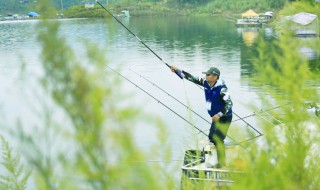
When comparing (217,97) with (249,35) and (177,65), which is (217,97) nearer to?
(177,65)

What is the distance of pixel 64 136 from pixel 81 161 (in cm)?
13

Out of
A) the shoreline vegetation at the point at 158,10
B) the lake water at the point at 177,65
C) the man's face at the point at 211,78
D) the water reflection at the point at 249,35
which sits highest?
the man's face at the point at 211,78

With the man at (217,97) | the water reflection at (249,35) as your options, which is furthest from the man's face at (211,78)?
the water reflection at (249,35)

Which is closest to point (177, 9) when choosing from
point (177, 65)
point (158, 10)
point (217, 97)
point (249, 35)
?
point (158, 10)

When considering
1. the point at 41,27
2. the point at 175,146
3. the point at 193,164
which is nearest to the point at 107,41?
the point at 41,27

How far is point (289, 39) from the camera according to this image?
279 cm

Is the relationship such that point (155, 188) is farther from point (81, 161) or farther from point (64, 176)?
point (64, 176)

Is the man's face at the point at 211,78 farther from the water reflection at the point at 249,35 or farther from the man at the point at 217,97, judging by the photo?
the water reflection at the point at 249,35

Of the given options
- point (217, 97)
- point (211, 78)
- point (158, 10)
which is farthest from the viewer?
point (158, 10)

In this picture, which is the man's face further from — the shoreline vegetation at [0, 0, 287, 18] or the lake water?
the shoreline vegetation at [0, 0, 287, 18]

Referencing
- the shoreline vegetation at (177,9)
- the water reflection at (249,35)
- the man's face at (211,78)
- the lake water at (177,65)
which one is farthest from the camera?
the shoreline vegetation at (177,9)

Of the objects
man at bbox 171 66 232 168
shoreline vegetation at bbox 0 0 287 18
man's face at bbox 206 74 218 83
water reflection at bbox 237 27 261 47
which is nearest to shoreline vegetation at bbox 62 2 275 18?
shoreline vegetation at bbox 0 0 287 18

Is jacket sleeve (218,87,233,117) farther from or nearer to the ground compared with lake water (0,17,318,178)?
farther from the ground

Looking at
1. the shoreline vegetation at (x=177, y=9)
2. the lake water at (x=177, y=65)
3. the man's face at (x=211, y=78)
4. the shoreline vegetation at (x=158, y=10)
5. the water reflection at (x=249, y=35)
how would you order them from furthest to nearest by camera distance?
the shoreline vegetation at (x=158, y=10) < the shoreline vegetation at (x=177, y=9) < the water reflection at (x=249, y=35) < the lake water at (x=177, y=65) < the man's face at (x=211, y=78)
